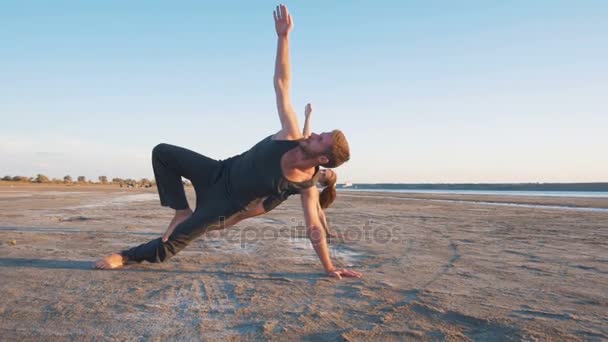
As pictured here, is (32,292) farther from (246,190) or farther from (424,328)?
(424,328)

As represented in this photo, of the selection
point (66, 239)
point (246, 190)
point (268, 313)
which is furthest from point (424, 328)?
point (66, 239)

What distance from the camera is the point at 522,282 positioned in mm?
3795

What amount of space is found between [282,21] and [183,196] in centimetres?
182

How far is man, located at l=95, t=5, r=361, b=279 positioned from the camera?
3.54 metres

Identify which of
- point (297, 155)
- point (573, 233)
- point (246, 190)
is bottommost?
point (573, 233)

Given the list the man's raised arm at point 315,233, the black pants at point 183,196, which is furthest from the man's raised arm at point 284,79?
the black pants at point 183,196

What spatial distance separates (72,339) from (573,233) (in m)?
7.87

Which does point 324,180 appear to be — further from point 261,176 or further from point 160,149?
point 160,149

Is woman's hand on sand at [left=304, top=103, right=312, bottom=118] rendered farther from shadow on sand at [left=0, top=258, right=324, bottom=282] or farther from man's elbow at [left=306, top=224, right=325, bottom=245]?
shadow on sand at [left=0, top=258, right=324, bottom=282]

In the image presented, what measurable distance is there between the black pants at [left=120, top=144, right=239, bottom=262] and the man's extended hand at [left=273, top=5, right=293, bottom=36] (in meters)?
1.25

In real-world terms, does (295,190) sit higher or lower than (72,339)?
higher

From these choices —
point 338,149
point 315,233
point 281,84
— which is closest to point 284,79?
point 281,84

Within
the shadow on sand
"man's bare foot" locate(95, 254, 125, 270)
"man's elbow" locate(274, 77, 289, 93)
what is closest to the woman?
"man's elbow" locate(274, 77, 289, 93)

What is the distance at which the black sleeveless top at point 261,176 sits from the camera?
11.8 feet
